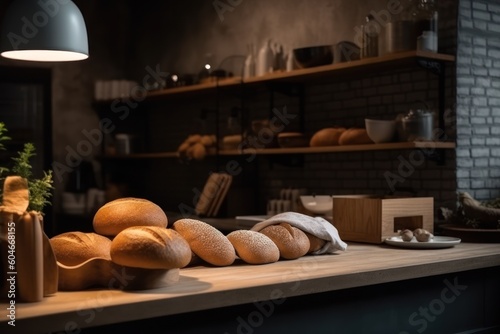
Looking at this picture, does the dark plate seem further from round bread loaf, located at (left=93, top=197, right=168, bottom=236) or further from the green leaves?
the green leaves

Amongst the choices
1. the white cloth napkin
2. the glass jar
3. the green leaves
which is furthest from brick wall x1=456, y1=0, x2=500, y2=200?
the green leaves

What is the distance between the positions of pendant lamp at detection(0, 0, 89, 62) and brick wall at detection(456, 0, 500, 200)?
2.18 metres

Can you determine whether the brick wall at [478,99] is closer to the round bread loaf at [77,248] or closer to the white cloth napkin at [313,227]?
the white cloth napkin at [313,227]

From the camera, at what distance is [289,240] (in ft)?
8.63

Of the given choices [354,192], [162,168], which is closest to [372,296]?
[354,192]

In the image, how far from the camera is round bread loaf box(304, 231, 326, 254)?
277 centimetres

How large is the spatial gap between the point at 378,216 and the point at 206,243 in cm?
113

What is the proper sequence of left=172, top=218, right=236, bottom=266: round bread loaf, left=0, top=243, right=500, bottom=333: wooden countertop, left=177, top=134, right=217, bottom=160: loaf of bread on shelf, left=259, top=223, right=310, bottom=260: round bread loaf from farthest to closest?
left=177, top=134, right=217, bottom=160: loaf of bread on shelf < left=259, top=223, right=310, bottom=260: round bread loaf < left=172, top=218, right=236, bottom=266: round bread loaf < left=0, top=243, right=500, bottom=333: wooden countertop

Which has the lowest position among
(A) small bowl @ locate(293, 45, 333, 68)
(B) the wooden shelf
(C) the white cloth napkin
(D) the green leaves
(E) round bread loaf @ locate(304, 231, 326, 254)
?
(E) round bread loaf @ locate(304, 231, 326, 254)

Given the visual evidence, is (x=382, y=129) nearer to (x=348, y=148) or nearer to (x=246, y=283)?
(x=348, y=148)

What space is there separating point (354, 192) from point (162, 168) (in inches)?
103

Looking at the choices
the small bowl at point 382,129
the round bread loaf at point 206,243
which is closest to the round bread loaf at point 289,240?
the round bread loaf at point 206,243

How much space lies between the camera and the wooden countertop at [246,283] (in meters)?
1.72

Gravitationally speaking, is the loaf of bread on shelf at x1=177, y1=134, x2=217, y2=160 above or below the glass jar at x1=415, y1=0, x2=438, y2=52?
below
